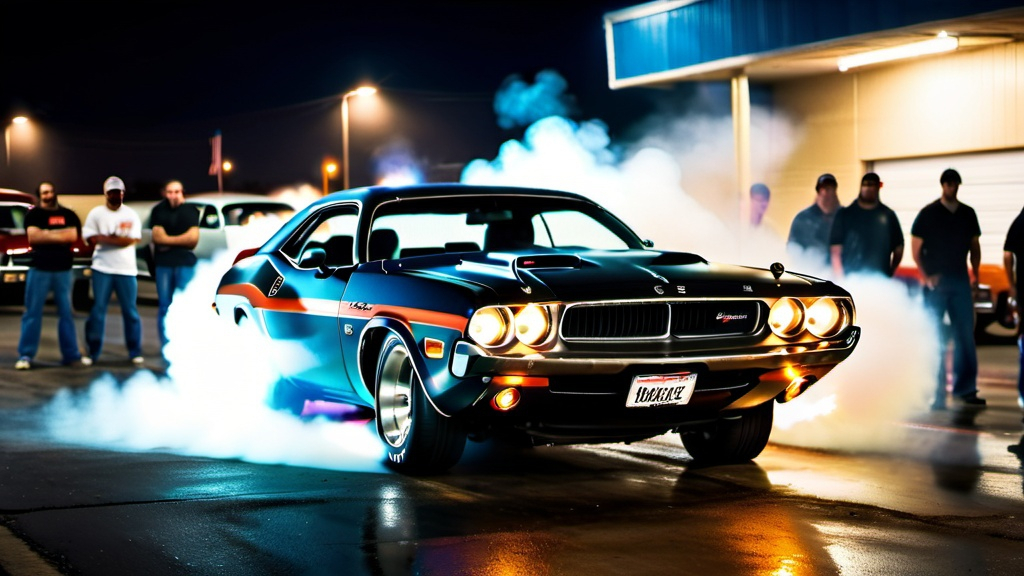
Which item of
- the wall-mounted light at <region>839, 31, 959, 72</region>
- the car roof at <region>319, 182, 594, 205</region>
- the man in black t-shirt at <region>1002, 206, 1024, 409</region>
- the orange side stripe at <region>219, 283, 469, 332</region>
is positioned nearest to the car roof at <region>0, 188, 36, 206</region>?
the wall-mounted light at <region>839, 31, 959, 72</region>

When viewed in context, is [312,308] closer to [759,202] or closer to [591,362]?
[591,362]

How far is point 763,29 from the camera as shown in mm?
19266

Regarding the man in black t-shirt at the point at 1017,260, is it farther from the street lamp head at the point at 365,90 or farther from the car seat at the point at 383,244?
the street lamp head at the point at 365,90

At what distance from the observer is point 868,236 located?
1112 cm

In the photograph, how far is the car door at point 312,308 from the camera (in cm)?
775

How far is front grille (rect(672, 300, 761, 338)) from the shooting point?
6688 millimetres

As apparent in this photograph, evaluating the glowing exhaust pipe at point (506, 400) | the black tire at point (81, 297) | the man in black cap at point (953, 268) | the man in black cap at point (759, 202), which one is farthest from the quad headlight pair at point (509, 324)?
the black tire at point (81, 297)

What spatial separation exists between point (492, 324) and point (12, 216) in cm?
1729

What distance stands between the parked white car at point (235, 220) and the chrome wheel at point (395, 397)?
13.3 m

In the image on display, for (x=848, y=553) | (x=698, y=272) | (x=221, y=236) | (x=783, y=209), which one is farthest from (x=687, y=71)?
(x=848, y=553)

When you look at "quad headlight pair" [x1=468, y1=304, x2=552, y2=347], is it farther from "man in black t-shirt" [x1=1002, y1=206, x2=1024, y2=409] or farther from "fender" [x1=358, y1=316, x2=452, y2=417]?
"man in black t-shirt" [x1=1002, y1=206, x2=1024, y2=409]

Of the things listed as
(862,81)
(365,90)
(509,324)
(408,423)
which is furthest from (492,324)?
(365,90)

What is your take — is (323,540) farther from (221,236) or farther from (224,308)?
(221,236)

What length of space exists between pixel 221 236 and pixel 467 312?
1492 centimetres
